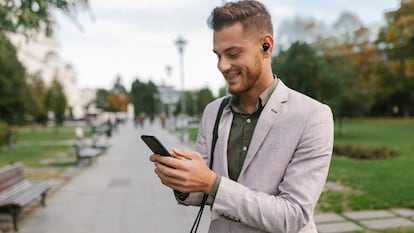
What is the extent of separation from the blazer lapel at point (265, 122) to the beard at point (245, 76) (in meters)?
0.09

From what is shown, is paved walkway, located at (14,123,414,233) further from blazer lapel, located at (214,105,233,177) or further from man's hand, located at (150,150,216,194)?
man's hand, located at (150,150,216,194)

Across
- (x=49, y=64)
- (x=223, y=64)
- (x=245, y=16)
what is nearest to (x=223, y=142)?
(x=223, y=64)

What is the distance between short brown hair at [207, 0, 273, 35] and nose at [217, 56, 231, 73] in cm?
10

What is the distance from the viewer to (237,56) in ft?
4.26

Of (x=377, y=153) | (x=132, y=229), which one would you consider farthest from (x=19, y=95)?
(x=132, y=229)

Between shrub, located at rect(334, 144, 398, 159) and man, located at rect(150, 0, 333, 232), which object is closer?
man, located at rect(150, 0, 333, 232)

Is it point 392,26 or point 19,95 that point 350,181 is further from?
point 392,26

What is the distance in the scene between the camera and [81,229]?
20.2ft

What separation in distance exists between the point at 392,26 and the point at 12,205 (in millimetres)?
40452

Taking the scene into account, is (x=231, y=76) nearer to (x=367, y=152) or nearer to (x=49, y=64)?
(x=367, y=152)

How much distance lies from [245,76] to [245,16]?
0.61 feet

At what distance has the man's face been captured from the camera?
1.28 meters

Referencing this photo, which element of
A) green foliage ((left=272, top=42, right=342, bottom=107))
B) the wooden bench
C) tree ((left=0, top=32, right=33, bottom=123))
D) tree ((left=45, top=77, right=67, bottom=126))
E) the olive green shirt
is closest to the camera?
the olive green shirt

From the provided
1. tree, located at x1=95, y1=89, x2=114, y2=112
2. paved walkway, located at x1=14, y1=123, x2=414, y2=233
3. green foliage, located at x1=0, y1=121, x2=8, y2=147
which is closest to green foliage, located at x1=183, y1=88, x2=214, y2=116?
tree, located at x1=95, y1=89, x2=114, y2=112
